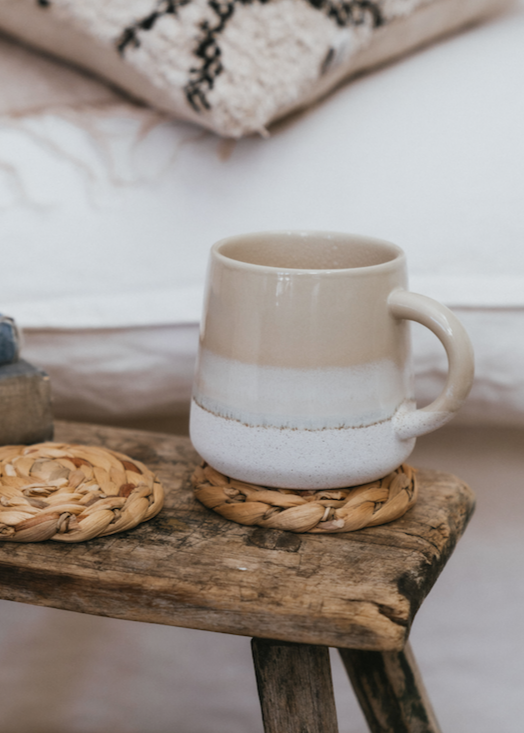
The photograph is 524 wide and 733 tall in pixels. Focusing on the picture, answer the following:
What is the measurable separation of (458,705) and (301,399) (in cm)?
54

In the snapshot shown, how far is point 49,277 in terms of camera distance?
2.13ft

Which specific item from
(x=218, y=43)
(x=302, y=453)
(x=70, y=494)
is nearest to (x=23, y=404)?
(x=70, y=494)

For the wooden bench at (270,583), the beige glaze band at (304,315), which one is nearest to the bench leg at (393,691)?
the wooden bench at (270,583)

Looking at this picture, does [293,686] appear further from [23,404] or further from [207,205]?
[207,205]

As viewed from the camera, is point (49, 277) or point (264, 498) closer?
point (264, 498)

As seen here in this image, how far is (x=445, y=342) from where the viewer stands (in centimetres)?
41

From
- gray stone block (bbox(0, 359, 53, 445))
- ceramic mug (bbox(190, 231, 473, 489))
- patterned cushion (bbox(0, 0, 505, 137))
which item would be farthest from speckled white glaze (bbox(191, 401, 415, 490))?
patterned cushion (bbox(0, 0, 505, 137))

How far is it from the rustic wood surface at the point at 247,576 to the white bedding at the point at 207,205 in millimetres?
226

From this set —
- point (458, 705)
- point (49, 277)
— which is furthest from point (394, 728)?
point (49, 277)

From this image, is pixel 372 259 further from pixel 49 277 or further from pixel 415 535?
pixel 49 277

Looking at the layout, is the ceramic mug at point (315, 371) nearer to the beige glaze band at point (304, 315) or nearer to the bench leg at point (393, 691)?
the beige glaze band at point (304, 315)

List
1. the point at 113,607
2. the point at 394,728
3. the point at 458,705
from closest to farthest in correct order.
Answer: the point at 113,607
the point at 394,728
the point at 458,705

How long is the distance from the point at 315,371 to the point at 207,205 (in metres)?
0.32

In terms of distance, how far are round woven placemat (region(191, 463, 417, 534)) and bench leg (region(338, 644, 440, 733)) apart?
0.64ft
